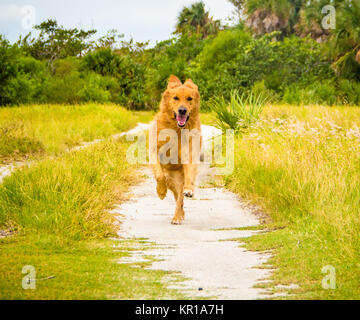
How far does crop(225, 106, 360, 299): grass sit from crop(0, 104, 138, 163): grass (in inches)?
236

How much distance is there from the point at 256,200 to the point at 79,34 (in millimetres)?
43765

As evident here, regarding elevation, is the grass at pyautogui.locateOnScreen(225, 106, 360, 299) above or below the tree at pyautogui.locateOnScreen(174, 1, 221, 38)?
below

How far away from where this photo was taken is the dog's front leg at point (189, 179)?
7.13 meters

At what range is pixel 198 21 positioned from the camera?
214ft

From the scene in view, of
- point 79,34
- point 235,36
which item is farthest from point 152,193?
point 79,34

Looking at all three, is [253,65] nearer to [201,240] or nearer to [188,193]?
[188,193]

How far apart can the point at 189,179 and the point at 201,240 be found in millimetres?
982

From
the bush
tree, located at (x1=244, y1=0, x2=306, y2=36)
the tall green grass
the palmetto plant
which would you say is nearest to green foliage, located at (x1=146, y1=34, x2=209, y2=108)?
the bush

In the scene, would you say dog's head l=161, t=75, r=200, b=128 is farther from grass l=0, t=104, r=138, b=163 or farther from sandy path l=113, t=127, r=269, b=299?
grass l=0, t=104, r=138, b=163

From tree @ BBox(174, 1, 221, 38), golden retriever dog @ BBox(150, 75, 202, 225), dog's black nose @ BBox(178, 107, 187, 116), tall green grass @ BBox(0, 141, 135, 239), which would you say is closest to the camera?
tall green grass @ BBox(0, 141, 135, 239)

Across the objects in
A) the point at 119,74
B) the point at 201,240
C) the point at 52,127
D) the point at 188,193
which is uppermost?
the point at 119,74

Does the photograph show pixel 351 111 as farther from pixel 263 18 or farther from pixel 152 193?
pixel 263 18

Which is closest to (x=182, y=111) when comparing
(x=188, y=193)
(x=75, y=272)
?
(x=188, y=193)

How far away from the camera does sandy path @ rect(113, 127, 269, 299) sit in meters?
4.83
